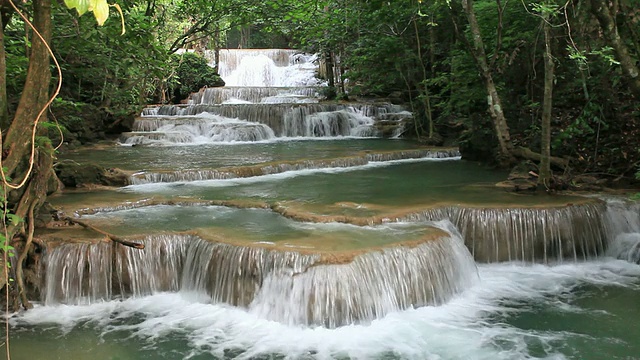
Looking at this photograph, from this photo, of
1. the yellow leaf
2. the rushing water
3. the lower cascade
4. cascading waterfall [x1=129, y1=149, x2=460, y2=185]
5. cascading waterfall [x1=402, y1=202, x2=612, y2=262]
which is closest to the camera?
the yellow leaf

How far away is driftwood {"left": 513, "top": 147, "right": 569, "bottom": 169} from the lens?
8.84 m

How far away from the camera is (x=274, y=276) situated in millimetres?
5438

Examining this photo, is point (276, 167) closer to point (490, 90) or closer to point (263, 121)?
point (490, 90)

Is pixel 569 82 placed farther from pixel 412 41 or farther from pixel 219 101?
pixel 219 101

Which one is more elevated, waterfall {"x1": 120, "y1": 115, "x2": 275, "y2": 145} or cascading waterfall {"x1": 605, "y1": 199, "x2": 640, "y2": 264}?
waterfall {"x1": 120, "y1": 115, "x2": 275, "y2": 145}

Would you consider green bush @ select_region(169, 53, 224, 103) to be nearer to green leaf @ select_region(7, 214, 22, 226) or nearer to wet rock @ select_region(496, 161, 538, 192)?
wet rock @ select_region(496, 161, 538, 192)

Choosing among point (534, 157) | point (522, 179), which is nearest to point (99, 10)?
point (522, 179)

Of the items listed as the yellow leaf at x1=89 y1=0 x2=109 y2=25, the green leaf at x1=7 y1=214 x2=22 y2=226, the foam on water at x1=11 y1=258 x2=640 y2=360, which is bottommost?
the foam on water at x1=11 y1=258 x2=640 y2=360

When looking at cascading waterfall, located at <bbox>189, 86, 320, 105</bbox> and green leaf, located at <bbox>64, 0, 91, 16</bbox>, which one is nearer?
green leaf, located at <bbox>64, 0, 91, 16</bbox>

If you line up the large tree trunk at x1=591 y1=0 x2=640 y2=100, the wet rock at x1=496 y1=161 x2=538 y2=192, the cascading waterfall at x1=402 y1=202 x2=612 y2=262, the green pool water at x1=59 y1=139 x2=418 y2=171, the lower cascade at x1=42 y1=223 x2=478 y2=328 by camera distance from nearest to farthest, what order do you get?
the lower cascade at x1=42 y1=223 x2=478 y2=328
the large tree trunk at x1=591 y1=0 x2=640 y2=100
the cascading waterfall at x1=402 y1=202 x2=612 y2=262
the wet rock at x1=496 y1=161 x2=538 y2=192
the green pool water at x1=59 y1=139 x2=418 y2=171

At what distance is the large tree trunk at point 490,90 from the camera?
9180 millimetres

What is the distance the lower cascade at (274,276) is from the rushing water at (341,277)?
15 millimetres

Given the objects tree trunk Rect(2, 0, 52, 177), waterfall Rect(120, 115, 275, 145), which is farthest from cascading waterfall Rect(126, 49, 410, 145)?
tree trunk Rect(2, 0, 52, 177)

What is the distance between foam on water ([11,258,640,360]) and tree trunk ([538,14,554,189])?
7.00 feet
